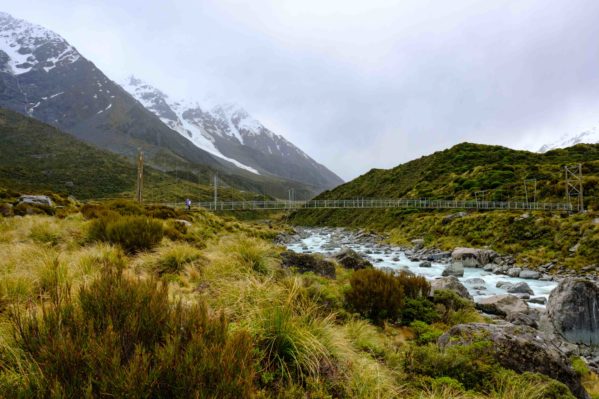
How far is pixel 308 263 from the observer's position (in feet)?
30.1

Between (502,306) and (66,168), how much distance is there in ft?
373

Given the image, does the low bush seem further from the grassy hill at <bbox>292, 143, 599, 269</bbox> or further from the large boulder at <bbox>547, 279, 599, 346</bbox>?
the grassy hill at <bbox>292, 143, 599, 269</bbox>

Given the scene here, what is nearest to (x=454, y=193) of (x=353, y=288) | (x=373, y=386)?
(x=353, y=288)

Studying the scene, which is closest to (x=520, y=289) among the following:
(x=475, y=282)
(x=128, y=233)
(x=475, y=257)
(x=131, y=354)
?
(x=475, y=282)

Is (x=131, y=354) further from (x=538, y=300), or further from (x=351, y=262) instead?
(x=538, y=300)

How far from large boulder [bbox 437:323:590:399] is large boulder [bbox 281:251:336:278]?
4.34 meters

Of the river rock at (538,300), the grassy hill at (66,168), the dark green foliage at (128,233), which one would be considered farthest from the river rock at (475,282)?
the grassy hill at (66,168)

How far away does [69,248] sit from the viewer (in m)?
7.95

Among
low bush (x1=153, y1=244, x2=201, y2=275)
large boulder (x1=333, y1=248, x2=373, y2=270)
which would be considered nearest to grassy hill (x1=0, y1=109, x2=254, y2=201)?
large boulder (x1=333, y1=248, x2=373, y2=270)

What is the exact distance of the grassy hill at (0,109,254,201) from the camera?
83188 mm

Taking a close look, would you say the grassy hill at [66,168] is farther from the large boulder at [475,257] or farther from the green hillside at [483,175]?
the large boulder at [475,257]

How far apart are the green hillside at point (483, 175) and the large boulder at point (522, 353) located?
30.6 metres

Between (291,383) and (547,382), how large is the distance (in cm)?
327

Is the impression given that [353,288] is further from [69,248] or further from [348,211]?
[348,211]
